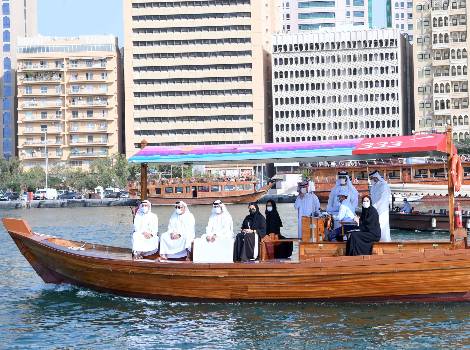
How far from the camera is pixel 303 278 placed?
70.7ft

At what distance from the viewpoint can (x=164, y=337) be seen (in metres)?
19.9

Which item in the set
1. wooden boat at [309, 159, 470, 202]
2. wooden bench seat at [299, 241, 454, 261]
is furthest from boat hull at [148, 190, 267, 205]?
wooden bench seat at [299, 241, 454, 261]

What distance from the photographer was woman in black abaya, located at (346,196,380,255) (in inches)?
846

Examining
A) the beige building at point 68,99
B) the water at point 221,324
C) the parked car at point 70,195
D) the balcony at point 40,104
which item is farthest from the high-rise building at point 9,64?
the water at point 221,324

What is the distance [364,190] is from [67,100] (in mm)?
62049

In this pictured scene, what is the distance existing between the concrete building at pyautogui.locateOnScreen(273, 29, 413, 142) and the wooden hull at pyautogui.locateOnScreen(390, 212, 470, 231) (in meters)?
82.7

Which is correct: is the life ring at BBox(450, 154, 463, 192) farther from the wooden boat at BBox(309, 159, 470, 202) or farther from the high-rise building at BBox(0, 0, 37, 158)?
the high-rise building at BBox(0, 0, 37, 158)

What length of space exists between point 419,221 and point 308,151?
27249 mm

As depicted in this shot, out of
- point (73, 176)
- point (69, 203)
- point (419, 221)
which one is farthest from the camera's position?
point (73, 176)

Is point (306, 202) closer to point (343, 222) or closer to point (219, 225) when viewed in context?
point (343, 222)

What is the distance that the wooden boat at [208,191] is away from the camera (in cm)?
9938

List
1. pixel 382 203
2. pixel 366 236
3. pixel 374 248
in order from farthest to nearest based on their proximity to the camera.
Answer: pixel 382 203 < pixel 374 248 < pixel 366 236

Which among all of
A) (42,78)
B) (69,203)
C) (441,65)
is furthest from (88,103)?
(441,65)

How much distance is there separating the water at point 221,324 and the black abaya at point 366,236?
1287 mm
